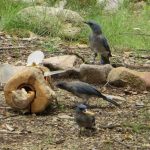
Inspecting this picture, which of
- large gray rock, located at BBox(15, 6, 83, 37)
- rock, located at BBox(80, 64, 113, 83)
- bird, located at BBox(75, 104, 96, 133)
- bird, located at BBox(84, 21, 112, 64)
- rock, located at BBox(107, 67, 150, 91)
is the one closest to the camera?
bird, located at BBox(75, 104, 96, 133)

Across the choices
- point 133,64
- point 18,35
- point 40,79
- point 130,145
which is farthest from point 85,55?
point 130,145

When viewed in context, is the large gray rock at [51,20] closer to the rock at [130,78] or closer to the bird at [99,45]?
the bird at [99,45]

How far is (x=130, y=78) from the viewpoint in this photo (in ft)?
20.8

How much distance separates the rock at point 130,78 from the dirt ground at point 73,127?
161 mm

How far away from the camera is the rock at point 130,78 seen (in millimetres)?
6332

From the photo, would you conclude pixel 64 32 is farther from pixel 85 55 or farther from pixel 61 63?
pixel 61 63

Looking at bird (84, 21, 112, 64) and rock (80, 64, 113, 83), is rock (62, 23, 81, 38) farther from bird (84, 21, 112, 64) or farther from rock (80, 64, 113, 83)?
rock (80, 64, 113, 83)

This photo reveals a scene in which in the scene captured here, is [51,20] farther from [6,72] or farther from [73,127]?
[73,127]

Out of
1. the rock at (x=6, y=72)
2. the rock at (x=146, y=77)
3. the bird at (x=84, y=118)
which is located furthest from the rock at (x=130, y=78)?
the bird at (x=84, y=118)

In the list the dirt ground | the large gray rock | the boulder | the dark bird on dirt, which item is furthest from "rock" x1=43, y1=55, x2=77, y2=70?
the large gray rock

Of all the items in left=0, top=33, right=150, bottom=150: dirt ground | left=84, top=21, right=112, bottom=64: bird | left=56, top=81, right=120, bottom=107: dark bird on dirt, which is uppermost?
left=84, top=21, right=112, bottom=64: bird

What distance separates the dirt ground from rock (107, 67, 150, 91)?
0.53 feet

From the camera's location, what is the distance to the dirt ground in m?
4.74

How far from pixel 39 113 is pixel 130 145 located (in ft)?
3.26
